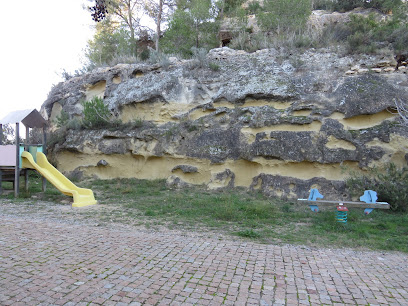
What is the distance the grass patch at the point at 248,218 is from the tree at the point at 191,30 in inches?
367

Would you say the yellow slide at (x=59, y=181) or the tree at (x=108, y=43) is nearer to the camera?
the yellow slide at (x=59, y=181)

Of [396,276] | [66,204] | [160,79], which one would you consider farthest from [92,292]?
[160,79]

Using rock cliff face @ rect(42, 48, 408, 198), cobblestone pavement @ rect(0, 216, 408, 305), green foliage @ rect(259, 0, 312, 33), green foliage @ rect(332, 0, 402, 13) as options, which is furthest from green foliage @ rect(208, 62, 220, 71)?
green foliage @ rect(332, 0, 402, 13)

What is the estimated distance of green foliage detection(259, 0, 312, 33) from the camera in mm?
13820

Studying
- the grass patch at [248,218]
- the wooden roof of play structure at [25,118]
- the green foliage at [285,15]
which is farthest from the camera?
the green foliage at [285,15]

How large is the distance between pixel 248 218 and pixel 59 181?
244 inches

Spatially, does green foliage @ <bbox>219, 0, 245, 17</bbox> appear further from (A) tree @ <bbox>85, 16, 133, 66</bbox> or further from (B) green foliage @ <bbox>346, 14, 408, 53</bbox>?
(B) green foliage @ <bbox>346, 14, 408, 53</bbox>

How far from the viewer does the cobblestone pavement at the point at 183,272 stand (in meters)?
3.20

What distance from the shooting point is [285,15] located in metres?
14.1

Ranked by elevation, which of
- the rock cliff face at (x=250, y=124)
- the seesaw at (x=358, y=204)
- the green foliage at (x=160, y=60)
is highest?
the green foliage at (x=160, y=60)

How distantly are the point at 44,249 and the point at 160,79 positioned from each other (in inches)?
345

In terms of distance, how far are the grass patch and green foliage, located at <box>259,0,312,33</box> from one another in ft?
28.3

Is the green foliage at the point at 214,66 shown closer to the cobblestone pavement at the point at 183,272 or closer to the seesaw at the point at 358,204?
the seesaw at the point at 358,204

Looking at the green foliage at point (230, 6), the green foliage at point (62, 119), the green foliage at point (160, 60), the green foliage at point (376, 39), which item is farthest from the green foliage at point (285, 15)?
the green foliage at point (62, 119)
